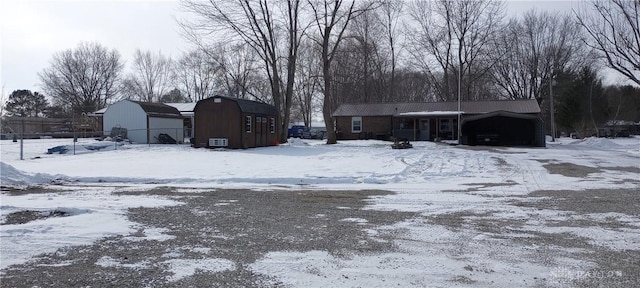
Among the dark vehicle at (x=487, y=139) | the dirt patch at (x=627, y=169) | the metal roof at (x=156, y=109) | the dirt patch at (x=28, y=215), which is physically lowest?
the dirt patch at (x=28, y=215)

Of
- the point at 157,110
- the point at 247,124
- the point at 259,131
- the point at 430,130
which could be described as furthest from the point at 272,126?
the point at 430,130

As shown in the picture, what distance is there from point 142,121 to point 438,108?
2563 centimetres

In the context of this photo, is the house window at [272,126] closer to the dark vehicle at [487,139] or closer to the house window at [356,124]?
the house window at [356,124]

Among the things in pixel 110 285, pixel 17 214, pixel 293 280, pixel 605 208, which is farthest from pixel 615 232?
pixel 17 214

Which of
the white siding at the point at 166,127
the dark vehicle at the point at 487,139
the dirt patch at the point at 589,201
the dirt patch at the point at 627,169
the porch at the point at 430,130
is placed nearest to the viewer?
the dirt patch at the point at 589,201

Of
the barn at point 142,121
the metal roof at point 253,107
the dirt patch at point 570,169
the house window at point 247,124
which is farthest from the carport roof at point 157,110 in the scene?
the dirt patch at point 570,169

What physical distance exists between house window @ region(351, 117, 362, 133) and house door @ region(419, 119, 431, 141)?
5757 mm

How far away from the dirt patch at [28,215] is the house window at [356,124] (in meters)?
37.6

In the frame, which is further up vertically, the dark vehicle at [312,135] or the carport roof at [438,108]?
the carport roof at [438,108]

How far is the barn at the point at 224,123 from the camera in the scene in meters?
29.0

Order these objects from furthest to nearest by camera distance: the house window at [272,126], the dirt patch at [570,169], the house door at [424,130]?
the house door at [424,130] → the house window at [272,126] → the dirt patch at [570,169]

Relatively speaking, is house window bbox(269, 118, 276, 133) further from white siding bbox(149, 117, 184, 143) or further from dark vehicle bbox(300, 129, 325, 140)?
dark vehicle bbox(300, 129, 325, 140)

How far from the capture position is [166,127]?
1549 inches

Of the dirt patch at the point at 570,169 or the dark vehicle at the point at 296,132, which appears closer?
the dirt patch at the point at 570,169
